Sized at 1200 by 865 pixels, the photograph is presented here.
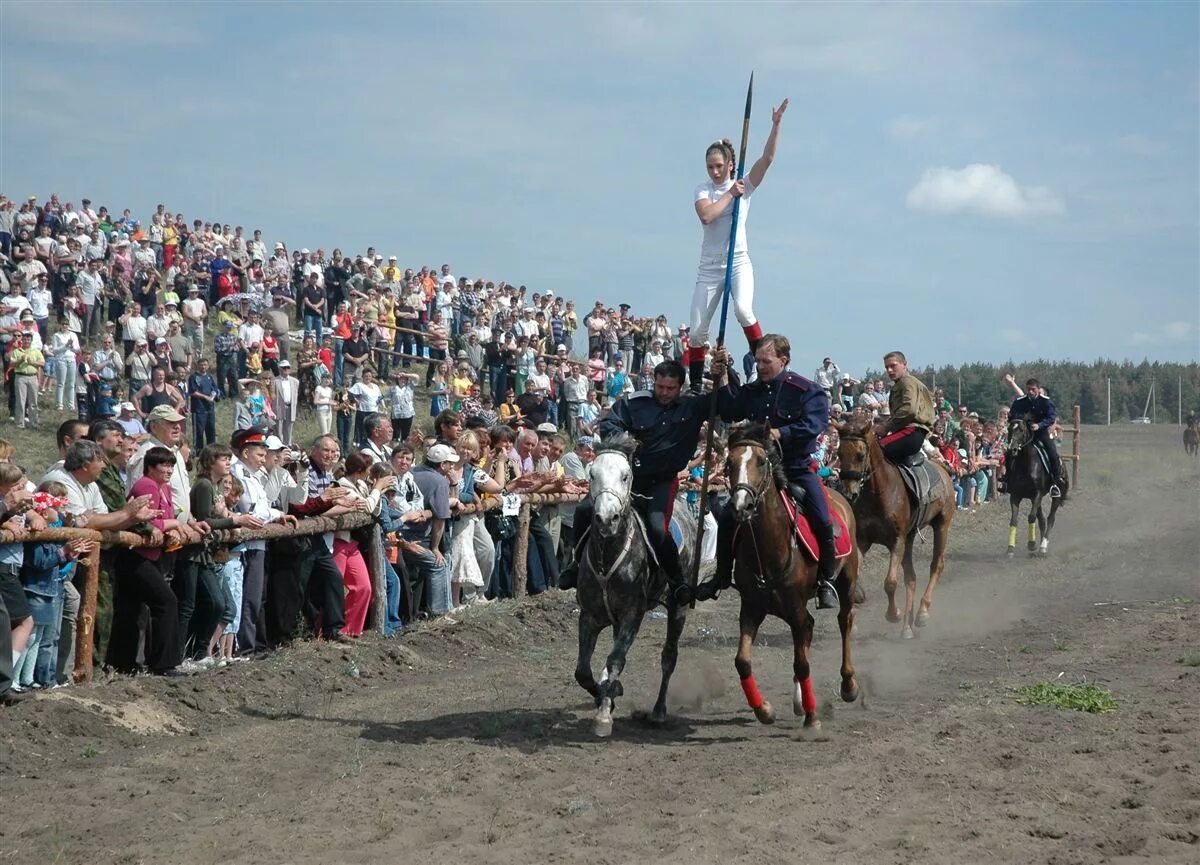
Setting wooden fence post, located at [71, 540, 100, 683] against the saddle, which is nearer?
wooden fence post, located at [71, 540, 100, 683]

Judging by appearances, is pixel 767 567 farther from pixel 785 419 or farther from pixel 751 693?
pixel 785 419

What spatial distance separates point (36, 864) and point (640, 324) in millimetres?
29941

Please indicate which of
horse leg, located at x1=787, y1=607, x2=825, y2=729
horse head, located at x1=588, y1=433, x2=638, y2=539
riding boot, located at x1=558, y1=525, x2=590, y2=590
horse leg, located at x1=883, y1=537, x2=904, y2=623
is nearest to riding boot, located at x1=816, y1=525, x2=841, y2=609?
horse leg, located at x1=787, y1=607, x2=825, y2=729

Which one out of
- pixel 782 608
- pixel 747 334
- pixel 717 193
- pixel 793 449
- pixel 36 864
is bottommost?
pixel 36 864

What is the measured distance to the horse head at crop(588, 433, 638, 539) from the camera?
9281 millimetres

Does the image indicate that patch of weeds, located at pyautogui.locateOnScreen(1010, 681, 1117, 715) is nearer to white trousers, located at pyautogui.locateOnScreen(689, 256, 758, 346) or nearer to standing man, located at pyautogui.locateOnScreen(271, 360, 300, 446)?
white trousers, located at pyautogui.locateOnScreen(689, 256, 758, 346)

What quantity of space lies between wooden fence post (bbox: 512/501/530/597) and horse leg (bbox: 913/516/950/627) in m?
4.50

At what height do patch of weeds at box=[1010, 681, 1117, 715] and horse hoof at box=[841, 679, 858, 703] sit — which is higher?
patch of weeds at box=[1010, 681, 1117, 715]

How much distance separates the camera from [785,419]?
10133mm

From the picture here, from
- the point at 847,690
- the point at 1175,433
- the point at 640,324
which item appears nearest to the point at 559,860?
the point at 847,690

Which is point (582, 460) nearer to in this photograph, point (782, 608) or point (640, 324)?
point (782, 608)

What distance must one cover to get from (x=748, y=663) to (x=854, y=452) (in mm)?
4664

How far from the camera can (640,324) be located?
119ft

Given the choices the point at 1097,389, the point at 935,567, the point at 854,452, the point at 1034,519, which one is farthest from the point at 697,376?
the point at 1097,389
